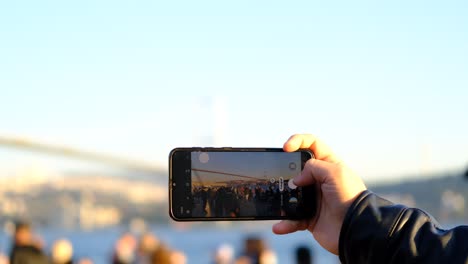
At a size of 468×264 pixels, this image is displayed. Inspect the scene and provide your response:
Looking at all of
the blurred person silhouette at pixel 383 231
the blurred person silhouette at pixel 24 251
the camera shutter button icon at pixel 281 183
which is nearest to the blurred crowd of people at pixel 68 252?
the blurred person silhouette at pixel 24 251

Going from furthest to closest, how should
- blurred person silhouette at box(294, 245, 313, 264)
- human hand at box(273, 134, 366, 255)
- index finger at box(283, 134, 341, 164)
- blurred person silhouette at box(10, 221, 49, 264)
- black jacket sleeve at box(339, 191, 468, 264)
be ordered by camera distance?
blurred person silhouette at box(10, 221, 49, 264)
blurred person silhouette at box(294, 245, 313, 264)
index finger at box(283, 134, 341, 164)
human hand at box(273, 134, 366, 255)
black jacket sleeve at box(339, 191, 468, 264)

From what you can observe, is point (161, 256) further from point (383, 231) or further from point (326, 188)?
point (383, 231)

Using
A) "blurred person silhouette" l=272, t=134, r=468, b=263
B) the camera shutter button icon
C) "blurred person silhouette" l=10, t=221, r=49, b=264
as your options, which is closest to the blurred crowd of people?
"blurred person silhouette" l=10, t=221, r=49, b=264

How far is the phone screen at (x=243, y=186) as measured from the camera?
1695 millimetres

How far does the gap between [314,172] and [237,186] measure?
20cm

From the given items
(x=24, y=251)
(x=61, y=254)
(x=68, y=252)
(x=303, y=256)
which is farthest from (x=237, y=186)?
(x=68, y=252)

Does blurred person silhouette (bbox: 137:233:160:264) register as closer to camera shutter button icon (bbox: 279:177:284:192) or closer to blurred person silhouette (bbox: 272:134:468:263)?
camera shutter button icon (bbox: 279:177:284:192)

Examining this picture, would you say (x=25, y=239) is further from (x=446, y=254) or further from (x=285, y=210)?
(x=446, y=254)

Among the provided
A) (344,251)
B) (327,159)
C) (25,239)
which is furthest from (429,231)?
(25,239)

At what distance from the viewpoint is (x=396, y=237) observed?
1.35 meters

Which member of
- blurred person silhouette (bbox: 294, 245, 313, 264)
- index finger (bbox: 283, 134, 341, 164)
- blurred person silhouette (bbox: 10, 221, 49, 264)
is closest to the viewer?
index finger (bbox: 283, 134, 341, 164)

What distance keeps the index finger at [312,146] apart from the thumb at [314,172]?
6 centimetres

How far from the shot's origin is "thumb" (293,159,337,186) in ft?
5.11

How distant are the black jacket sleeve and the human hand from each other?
0.33 ft
